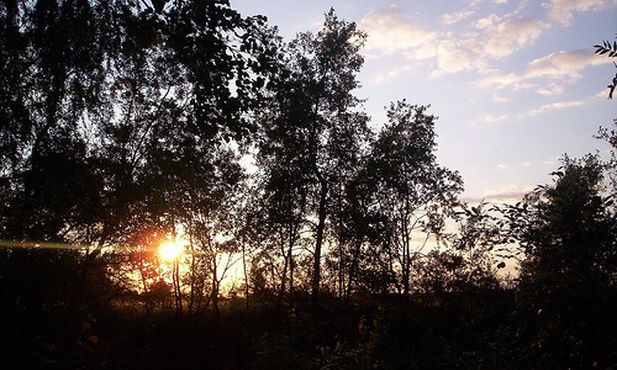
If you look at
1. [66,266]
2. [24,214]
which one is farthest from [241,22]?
[24,214]

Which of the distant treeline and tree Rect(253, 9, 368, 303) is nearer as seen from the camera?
the distant treeline

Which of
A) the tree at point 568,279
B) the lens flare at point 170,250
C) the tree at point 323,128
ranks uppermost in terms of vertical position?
the tree at point 323,128

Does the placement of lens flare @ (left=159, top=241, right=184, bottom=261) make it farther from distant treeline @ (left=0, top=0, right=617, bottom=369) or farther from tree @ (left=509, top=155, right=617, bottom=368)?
tree @ (left=509, top=155, right=617, bottom=368)

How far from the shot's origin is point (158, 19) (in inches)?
228

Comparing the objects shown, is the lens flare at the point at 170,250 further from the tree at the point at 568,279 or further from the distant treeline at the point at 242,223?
the tree at the point at 568,279

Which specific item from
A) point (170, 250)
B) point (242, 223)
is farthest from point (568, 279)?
point (242, 223)

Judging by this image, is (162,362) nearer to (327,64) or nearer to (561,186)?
(327,64)

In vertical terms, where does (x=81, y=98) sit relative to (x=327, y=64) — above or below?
below

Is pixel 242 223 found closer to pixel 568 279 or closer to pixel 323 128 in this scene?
pixel 323 128

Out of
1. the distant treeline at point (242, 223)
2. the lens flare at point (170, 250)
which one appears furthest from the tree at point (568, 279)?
the lens flare at point (170, 250)

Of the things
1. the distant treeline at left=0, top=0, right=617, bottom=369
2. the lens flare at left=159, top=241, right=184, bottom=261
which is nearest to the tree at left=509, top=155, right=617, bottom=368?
the distant treeline at left=0, top=0, right=617, bottom=369

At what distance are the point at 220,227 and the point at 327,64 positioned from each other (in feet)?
47.2

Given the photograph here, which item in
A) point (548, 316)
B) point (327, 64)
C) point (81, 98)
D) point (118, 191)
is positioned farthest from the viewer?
point (327, 64)

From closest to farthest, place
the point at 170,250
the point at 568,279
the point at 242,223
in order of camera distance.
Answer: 1. the point at 568,279
2. the point at 170,250
3. the point at 242,223
